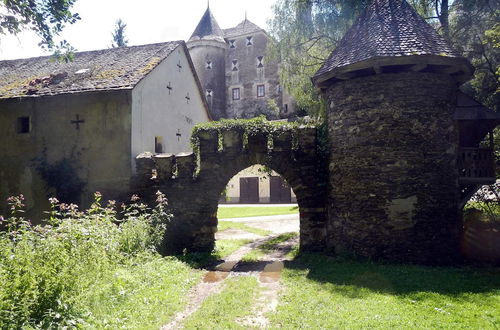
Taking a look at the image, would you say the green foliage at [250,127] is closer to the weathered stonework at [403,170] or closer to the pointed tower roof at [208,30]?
the weathered stonework at [403,170]

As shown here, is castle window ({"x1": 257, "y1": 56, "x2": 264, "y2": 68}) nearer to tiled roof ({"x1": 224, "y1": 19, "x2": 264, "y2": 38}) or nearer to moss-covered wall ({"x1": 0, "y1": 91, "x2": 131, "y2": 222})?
tiled roof ({"x1": 224, "y1": 19, "x2": 264, "y2": 38})

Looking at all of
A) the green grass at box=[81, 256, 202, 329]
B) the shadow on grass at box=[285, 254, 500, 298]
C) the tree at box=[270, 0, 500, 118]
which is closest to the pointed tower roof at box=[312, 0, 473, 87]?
the tree at box=[270, 0, 500, 118]

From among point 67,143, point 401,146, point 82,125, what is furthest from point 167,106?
point 401,146

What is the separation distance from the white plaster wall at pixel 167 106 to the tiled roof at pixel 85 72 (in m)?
0.44

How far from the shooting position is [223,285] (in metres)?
8.09

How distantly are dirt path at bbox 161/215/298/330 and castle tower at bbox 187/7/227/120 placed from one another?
30.2m

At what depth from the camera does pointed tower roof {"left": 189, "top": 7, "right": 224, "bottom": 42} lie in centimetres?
4103

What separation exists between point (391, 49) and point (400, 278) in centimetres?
548

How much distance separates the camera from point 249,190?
31875 mm

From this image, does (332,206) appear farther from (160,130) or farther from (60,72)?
(60,72)

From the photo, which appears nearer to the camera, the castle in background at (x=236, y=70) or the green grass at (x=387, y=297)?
the green grass at (x=387, y=297)

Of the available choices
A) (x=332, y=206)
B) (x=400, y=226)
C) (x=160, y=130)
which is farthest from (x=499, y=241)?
(x=160, y=130)

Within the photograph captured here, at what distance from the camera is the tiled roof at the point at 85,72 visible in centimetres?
1403

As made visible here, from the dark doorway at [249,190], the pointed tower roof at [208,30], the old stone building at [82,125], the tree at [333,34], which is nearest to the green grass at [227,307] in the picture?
the old stone building at [82,125]
